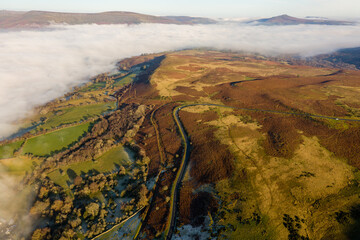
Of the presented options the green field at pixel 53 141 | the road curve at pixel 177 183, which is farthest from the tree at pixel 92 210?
the green field at pixel 53 141

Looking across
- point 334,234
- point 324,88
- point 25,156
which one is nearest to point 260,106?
point 324,88

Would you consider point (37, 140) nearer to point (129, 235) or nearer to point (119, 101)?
point (119, 101)

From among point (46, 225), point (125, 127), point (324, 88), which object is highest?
point (324, 88)

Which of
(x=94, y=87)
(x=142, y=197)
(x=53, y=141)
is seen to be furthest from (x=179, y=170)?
(x=94, y=87)

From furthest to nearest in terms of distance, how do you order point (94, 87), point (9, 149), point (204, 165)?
point (94, 87) < point (9, 149) < point (204, 165)

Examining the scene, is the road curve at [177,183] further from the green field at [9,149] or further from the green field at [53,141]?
the green field at [9,149]

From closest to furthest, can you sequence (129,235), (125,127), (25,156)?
(129,235) → (25,156) → (125,127)

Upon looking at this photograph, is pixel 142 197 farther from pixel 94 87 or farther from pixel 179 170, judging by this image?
pixel 94 87

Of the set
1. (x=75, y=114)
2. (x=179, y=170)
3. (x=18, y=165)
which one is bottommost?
(x=18, y=165)
